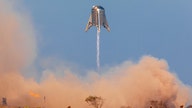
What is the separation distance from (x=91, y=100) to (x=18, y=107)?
42342 millimetres

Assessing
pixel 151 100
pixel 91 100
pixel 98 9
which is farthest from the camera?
pixel 151 100

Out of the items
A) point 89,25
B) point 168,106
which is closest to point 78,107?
point 168,106

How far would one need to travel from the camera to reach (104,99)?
194 meters

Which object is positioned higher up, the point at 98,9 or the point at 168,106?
the point at 98,9


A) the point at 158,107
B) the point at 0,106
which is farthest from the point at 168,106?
the point at 0,106

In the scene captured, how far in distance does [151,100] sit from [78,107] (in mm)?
39511

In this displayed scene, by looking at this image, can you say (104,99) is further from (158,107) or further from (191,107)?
(191,107)

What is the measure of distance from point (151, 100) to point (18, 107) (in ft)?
236

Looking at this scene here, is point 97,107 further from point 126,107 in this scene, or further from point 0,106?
point 0,106

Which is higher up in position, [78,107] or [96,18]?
[96,18]

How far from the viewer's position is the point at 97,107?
188 m

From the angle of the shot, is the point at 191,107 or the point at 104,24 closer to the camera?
the point at 104,24

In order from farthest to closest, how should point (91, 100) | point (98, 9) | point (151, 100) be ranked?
point (151, 100) → point (91, 100) → point (98, 9)

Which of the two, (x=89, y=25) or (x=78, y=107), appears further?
(x=78, y=107)
